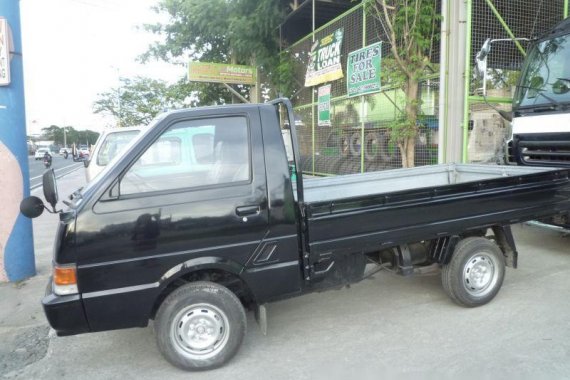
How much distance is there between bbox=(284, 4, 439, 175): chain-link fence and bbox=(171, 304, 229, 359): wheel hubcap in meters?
6.53

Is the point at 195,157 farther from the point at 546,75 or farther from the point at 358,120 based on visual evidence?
the point at 358,120

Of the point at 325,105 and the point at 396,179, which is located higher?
the point at 325,105

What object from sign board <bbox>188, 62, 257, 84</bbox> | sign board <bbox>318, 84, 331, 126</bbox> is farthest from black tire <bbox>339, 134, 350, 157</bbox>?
sign board <bbox>188, 62, 257, 84</bbox>

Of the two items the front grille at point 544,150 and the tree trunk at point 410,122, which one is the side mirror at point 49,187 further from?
the tree trunk at point 410,122

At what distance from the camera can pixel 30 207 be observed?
339 centimetres

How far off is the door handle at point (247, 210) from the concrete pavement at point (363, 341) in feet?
3.82

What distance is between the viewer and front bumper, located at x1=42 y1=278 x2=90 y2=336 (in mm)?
2992

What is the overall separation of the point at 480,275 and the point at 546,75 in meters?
3.47

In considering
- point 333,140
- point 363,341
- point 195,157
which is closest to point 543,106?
point 363,341

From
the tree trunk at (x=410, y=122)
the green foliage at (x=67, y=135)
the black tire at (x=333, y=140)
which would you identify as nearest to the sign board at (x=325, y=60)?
the black tire at (x=333, y=140)

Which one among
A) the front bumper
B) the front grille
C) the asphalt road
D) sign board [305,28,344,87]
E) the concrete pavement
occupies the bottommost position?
the concrete pavement

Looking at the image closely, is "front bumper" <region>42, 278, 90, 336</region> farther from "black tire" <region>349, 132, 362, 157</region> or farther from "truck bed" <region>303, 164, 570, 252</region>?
"black tire" <region>349, 132, 362, 157</region>

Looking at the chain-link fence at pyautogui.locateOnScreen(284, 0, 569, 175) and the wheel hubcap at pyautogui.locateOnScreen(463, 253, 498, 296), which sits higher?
the chain-link fence at pyautogui.locateOnScreen(284, 0, 569, 175)

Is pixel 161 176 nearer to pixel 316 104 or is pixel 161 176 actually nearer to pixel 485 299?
pixel 485 299
